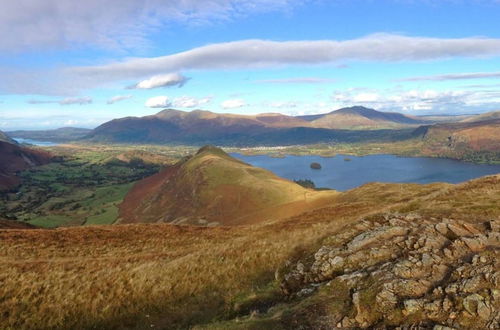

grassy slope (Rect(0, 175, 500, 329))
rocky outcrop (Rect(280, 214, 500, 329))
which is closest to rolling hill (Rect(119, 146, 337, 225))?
grassy slope (Rect(0, 175, 500, 329))

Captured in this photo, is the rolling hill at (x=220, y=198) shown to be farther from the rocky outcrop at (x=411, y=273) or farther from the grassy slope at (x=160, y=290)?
the rocky outcrop at (x=411, y=273)

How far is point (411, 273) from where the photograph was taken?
15.9 meters

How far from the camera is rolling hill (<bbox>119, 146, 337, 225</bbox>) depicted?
117875mm

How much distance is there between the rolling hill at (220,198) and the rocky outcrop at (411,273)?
7991 cm

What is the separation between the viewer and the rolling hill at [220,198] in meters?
118

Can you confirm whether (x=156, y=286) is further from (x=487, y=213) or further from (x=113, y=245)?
(x=487, y=213)

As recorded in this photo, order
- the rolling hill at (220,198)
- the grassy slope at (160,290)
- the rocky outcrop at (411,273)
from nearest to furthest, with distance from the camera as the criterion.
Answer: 1. the rocky outcrop at (411,273)
2. the grassy slope at (160,290)
3. the rolling hill at (220,198)

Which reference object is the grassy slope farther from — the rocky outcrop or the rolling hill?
the rolling hill

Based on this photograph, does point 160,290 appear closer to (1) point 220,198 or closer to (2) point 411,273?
(2) point 411,273

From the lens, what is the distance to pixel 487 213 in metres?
26.1

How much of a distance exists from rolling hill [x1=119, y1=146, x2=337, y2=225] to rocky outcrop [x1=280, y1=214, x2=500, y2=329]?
79915 millimetres

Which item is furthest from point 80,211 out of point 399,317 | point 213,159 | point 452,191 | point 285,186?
point 399,317

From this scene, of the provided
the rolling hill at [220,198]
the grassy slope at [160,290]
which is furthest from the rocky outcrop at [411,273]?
the rolling hill at [220,198]

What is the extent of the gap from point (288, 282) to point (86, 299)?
1104 cm
